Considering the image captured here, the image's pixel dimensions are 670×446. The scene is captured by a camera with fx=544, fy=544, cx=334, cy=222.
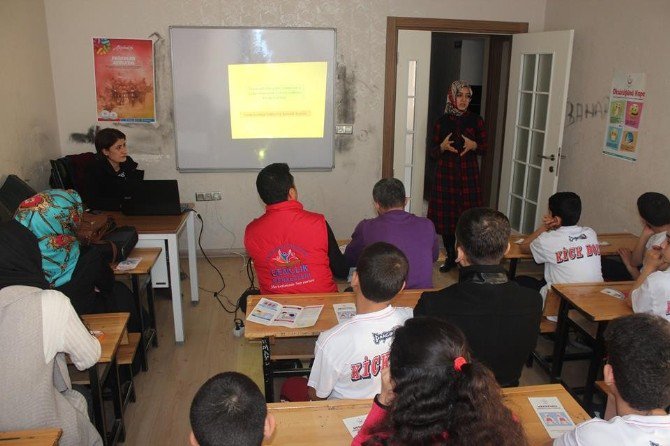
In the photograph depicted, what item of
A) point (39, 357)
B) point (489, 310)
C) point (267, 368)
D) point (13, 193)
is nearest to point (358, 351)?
point (489, 310)

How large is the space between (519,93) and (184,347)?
148 inches

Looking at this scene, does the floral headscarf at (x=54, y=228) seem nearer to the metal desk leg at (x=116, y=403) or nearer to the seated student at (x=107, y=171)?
the metal desk leg at (x=116, y=403)

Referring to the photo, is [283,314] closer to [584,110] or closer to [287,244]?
[287,244]

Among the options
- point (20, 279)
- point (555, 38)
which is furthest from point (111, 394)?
point (555, 38)

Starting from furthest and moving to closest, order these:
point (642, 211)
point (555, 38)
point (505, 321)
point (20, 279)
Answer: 1. point (555, 38)
2. point (642, 211)
3. point (20, 279)
4. point (505, 321)

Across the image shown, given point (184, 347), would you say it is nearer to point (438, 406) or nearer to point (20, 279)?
point (20, 279)

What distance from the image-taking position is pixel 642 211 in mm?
3188

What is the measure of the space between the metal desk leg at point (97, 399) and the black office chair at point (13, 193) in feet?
5.59

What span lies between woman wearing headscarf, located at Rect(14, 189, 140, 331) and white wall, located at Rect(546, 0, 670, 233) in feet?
11.8

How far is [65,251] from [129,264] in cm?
59

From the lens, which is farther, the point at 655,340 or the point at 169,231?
the point at 169,231

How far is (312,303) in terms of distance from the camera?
8.55ft

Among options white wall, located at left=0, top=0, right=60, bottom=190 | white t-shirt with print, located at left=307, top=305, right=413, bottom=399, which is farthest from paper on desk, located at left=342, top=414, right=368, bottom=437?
white wall, located at left=0, top=0, right=60, bottom=190

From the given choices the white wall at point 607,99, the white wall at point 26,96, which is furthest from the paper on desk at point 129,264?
the white wall at point 607,99
